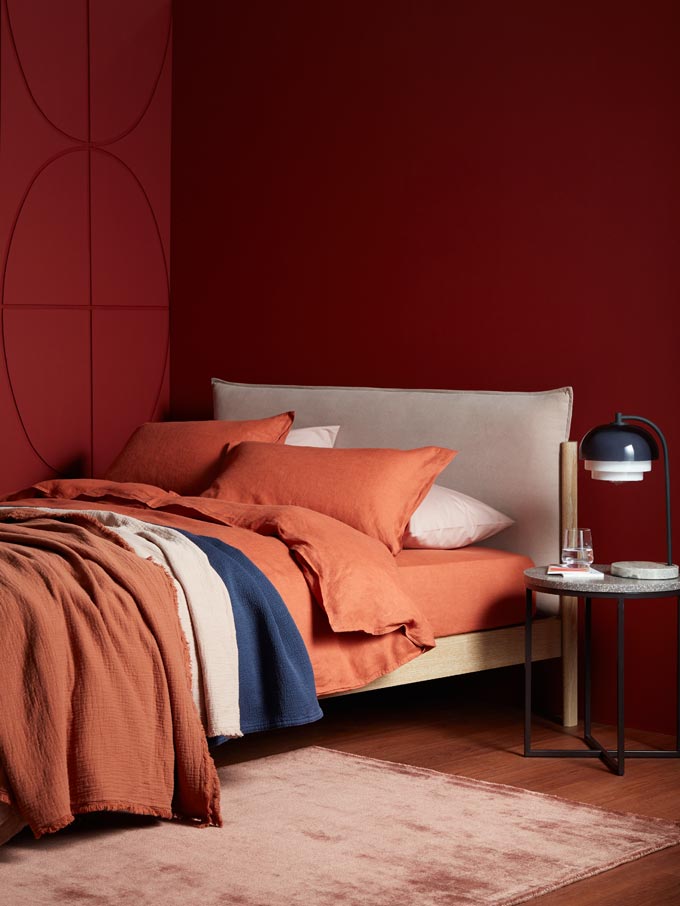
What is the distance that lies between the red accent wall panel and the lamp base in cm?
279

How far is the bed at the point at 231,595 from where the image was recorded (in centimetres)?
294

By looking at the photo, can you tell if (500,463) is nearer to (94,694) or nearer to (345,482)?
(345,482)

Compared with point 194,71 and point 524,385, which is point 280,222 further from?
point 524,385

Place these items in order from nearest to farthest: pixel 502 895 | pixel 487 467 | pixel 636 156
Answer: pixel 502 895 < pixel 636 156 < pixel 487 467

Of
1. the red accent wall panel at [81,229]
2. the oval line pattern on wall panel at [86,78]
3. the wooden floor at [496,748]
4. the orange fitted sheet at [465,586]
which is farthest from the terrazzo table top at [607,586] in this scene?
the oval line pattern on wall panel at [86,78]

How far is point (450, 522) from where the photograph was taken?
14.2ft

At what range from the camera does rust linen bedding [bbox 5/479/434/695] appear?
3643mm

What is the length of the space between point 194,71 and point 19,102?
85 cm

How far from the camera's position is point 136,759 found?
3.00m

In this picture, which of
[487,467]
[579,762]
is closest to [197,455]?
[487,467]

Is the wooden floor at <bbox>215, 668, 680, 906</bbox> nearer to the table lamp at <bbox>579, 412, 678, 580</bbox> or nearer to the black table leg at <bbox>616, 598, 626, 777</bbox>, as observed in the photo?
the black table leg at <bbox>616, 598, 626, 777</bbox>

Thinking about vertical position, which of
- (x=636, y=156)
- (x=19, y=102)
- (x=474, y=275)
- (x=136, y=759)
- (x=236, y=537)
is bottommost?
(x=136, y=759)

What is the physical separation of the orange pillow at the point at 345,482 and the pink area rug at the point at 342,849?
0.91 meters

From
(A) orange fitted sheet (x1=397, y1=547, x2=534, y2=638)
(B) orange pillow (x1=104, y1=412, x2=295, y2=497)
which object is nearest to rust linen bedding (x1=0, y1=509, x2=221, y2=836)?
(A) orange fitted sheet (x1=397, y1=547, x2=534, y2=638)
